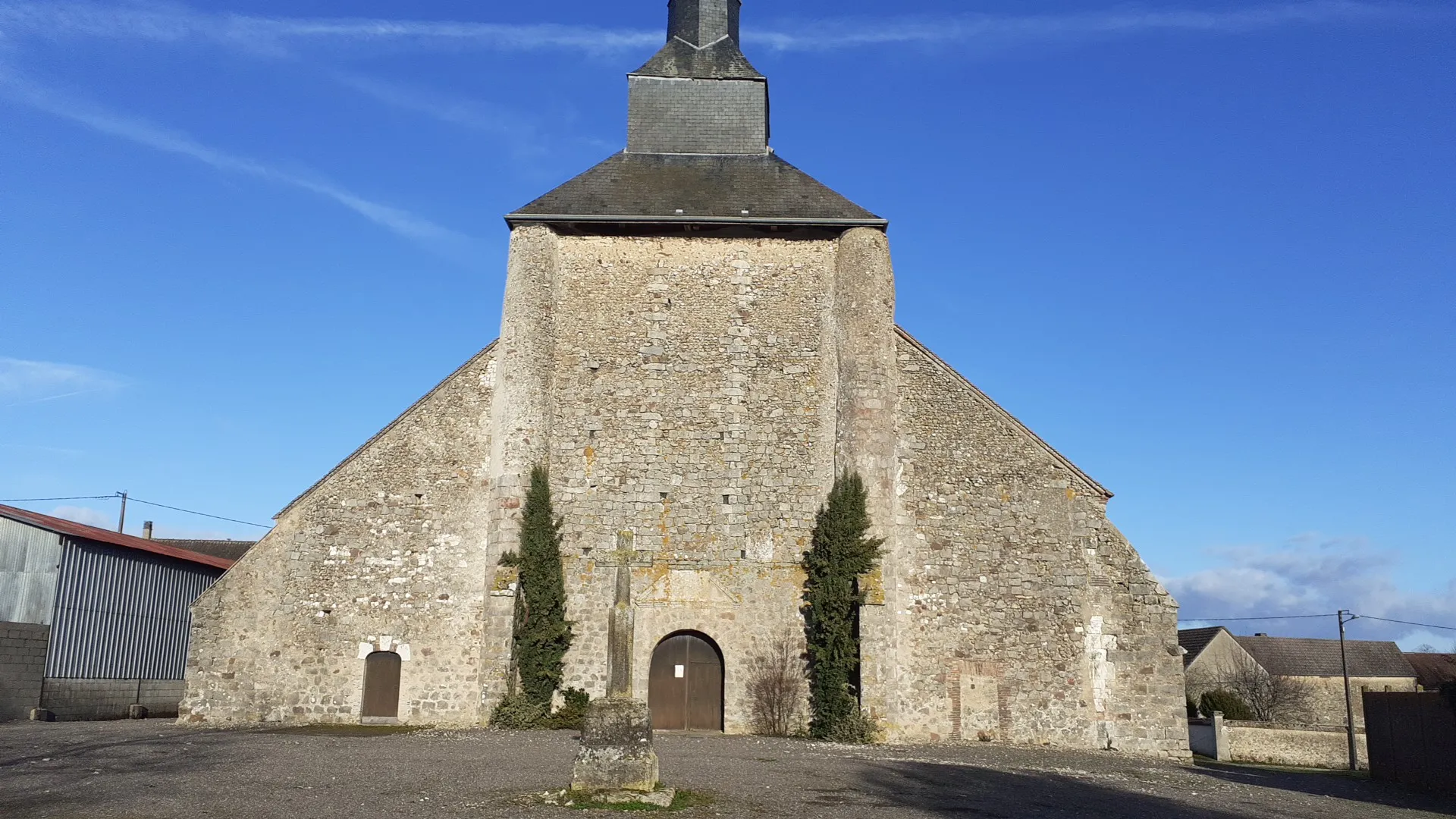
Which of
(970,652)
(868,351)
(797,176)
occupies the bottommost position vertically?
(970,652)

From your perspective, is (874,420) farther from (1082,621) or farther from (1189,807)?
(1189,807)

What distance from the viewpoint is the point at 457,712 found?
18.3 m

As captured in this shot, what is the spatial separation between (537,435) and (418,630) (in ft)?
13.1

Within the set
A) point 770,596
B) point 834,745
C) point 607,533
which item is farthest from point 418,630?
point 834,745

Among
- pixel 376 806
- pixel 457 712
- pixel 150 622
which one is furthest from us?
pixel 150 622

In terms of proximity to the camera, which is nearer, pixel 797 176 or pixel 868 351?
pixel 868 351

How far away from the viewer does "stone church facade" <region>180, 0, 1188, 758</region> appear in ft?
60.0

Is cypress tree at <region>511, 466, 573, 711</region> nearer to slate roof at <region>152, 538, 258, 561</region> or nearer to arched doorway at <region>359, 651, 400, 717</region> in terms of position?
arched doorway at <region>359, 651, 400, 717</region>

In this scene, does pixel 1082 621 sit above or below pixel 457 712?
above

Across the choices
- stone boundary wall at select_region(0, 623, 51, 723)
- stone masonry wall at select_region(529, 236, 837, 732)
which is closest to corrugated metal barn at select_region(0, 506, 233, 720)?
stone boundary wall at select_region(0, 623, 51, 723)

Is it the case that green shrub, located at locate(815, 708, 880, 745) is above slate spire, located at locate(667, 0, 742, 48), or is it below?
below

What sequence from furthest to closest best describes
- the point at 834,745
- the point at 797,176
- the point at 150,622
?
the point at 150,622 < the point at 797,176 < the point at 834,745

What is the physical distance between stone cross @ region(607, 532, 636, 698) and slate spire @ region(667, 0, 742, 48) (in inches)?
614

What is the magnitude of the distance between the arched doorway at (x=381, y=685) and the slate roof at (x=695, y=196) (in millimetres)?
8346
